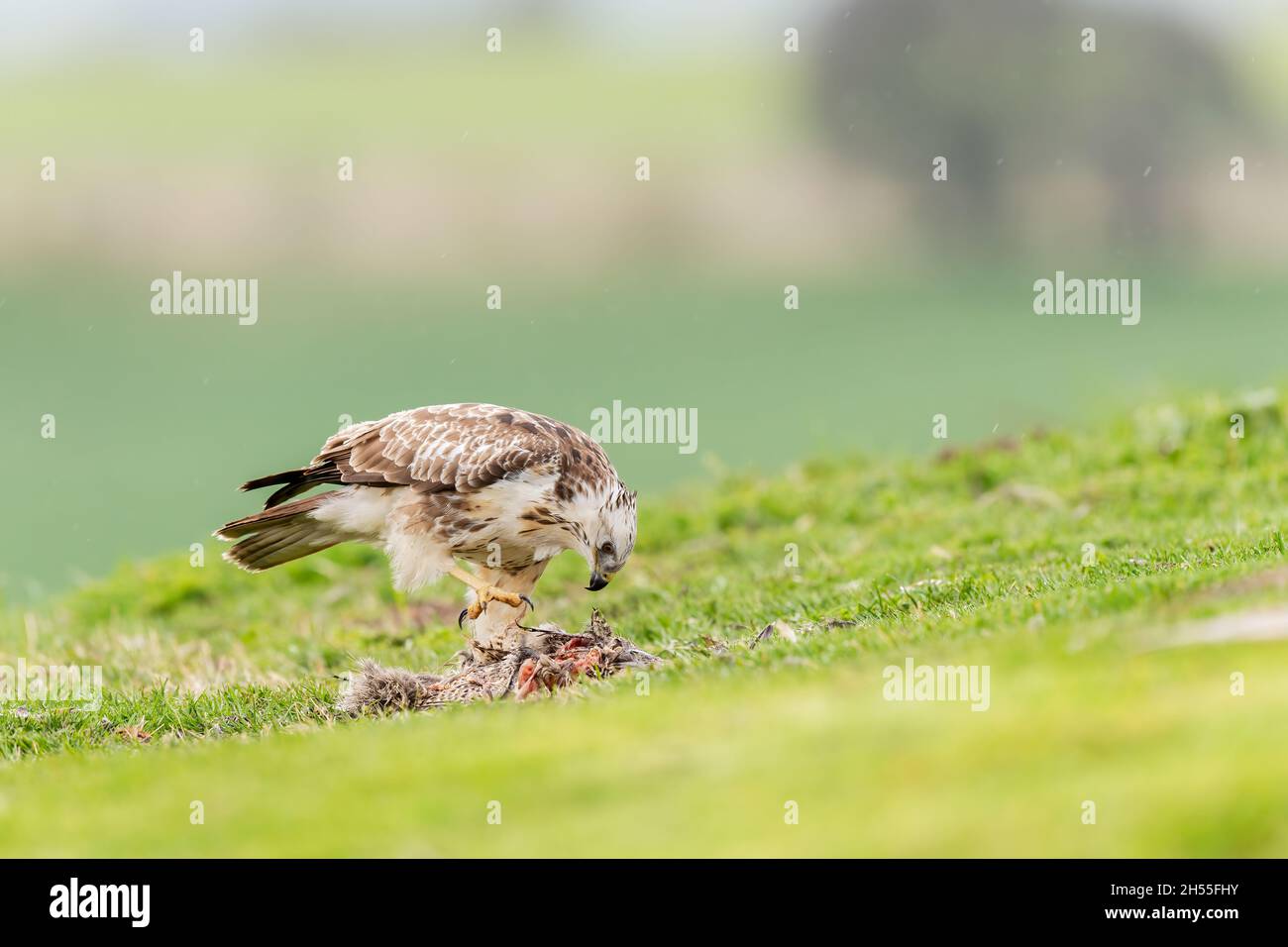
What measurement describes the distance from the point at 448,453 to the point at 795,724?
4.31m

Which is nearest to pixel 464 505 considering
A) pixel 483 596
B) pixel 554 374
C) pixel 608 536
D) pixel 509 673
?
pixel 483 596

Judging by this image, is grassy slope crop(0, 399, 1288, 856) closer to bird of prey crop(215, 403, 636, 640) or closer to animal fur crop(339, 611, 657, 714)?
animal fur crop(339, 611, 657, 714)

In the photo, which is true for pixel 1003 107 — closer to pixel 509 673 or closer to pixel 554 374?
pixel 554 374

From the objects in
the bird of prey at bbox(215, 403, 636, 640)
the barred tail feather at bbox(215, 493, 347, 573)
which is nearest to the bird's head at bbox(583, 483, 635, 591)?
the bird of prey at bbox(215, 403, 636, 640)

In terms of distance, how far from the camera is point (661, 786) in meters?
5.03

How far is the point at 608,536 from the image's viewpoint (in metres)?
8.90

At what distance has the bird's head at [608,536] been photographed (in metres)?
8.88

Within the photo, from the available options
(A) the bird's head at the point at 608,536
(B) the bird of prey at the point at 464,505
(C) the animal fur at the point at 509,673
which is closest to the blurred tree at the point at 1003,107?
(B) the bird of prey at the point at 464,505

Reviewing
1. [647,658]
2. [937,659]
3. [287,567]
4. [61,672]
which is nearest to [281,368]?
[287,567]

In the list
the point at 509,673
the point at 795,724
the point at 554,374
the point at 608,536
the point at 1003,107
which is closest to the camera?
the point at 795,724

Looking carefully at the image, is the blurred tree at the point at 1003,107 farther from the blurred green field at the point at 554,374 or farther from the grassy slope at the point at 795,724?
the grassy slope at the point at 795,724

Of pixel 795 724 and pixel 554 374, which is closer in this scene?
pixel 795 724

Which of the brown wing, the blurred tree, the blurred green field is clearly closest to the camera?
the brown wing

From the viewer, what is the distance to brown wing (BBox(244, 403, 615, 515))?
29.5ft
